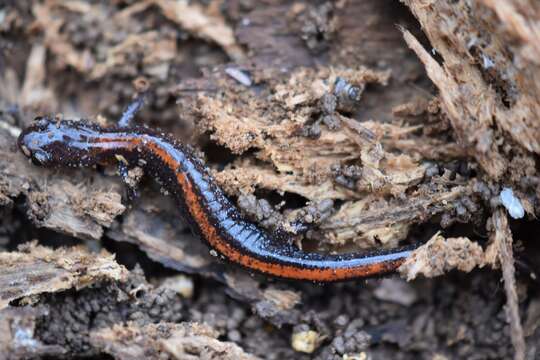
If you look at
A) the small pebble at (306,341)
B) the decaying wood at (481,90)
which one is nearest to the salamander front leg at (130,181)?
the small pebble at (306,341)

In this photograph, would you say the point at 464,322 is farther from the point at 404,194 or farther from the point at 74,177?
the point at 74,177

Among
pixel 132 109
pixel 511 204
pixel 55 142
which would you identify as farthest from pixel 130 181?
pixel 511 204

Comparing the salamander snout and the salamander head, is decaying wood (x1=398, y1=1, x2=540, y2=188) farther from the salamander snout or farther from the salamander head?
the salamander snout

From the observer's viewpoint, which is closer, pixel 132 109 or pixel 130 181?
pixel 130 181

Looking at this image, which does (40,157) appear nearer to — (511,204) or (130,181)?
(130,181)

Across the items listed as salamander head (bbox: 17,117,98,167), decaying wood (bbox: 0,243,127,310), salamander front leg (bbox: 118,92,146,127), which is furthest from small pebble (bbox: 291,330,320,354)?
salamander front leg (bbox: 118,92,146,127)

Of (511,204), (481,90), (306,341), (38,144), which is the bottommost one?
(306,341)
